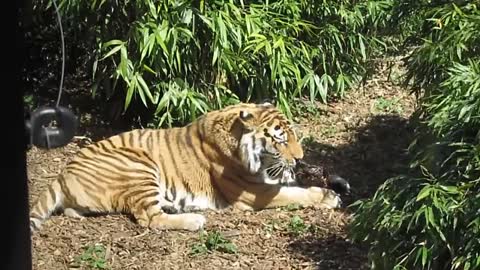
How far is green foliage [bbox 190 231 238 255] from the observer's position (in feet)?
16.6

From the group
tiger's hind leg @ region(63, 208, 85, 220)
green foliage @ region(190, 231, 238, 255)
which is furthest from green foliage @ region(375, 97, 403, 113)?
tiger's hind leg @ region(63, 208, 85, 220)

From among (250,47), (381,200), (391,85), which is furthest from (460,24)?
(391,85)

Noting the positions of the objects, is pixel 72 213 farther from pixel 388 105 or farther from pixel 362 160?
pixel 388 105

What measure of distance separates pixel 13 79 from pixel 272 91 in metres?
4.09

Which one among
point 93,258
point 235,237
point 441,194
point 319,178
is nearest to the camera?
point 441,194

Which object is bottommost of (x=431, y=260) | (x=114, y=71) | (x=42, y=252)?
(x=42, y=252)

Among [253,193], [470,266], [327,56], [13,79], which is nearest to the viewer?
[13,79]

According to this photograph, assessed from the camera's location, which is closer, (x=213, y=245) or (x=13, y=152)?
(x=13, y=152)

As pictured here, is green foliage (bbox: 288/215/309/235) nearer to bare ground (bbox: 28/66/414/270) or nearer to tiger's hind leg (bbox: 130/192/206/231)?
bare ground (bbox: 28/66/414/270)

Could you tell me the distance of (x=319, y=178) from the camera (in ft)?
19.6

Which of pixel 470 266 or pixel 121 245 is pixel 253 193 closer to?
pixel 121 245

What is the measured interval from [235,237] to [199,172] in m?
0.62

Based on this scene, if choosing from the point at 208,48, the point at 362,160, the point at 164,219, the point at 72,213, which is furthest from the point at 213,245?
the point at 208,48

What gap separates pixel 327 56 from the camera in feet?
23.4
